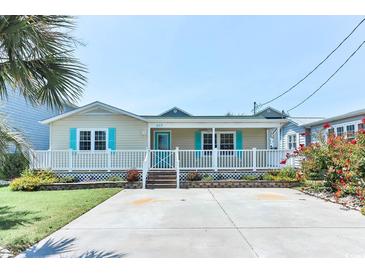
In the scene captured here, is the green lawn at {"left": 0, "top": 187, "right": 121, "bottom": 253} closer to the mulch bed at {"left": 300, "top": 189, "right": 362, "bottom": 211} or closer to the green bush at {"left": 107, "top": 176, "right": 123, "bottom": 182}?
the green bush at {"left": 107, "top": 176, "right": 123, "bottom": 182}

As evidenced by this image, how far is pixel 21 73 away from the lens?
3906 millimetres

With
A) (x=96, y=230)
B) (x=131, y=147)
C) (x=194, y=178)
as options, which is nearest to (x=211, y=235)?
(x=96, y=230)

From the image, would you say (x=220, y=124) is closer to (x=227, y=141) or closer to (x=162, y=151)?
(x=227, y=141)

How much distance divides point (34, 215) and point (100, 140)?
8245 millimetres

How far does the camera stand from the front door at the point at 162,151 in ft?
46.9

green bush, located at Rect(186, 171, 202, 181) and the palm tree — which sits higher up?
the palm tree

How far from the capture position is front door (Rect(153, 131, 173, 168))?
1429 cm

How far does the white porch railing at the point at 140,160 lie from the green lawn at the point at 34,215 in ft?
11.6

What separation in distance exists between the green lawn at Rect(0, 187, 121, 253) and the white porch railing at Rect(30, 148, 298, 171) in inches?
139

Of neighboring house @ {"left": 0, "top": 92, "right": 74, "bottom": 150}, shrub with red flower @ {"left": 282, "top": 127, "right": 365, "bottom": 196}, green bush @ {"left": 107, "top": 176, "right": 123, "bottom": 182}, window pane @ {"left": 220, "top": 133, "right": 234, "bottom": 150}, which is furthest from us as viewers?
window pane @ {"left": 220, "top": 133, "right": 234, "bottom": 150}

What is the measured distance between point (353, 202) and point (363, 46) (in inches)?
307

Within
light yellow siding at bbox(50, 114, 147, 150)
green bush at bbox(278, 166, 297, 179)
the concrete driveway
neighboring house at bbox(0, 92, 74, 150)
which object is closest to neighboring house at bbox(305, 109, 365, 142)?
green bush at bbox(278, 166, 297, 179)

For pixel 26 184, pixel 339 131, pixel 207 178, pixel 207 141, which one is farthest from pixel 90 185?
pixel 339 131

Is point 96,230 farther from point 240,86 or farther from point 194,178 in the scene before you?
point 240,86
